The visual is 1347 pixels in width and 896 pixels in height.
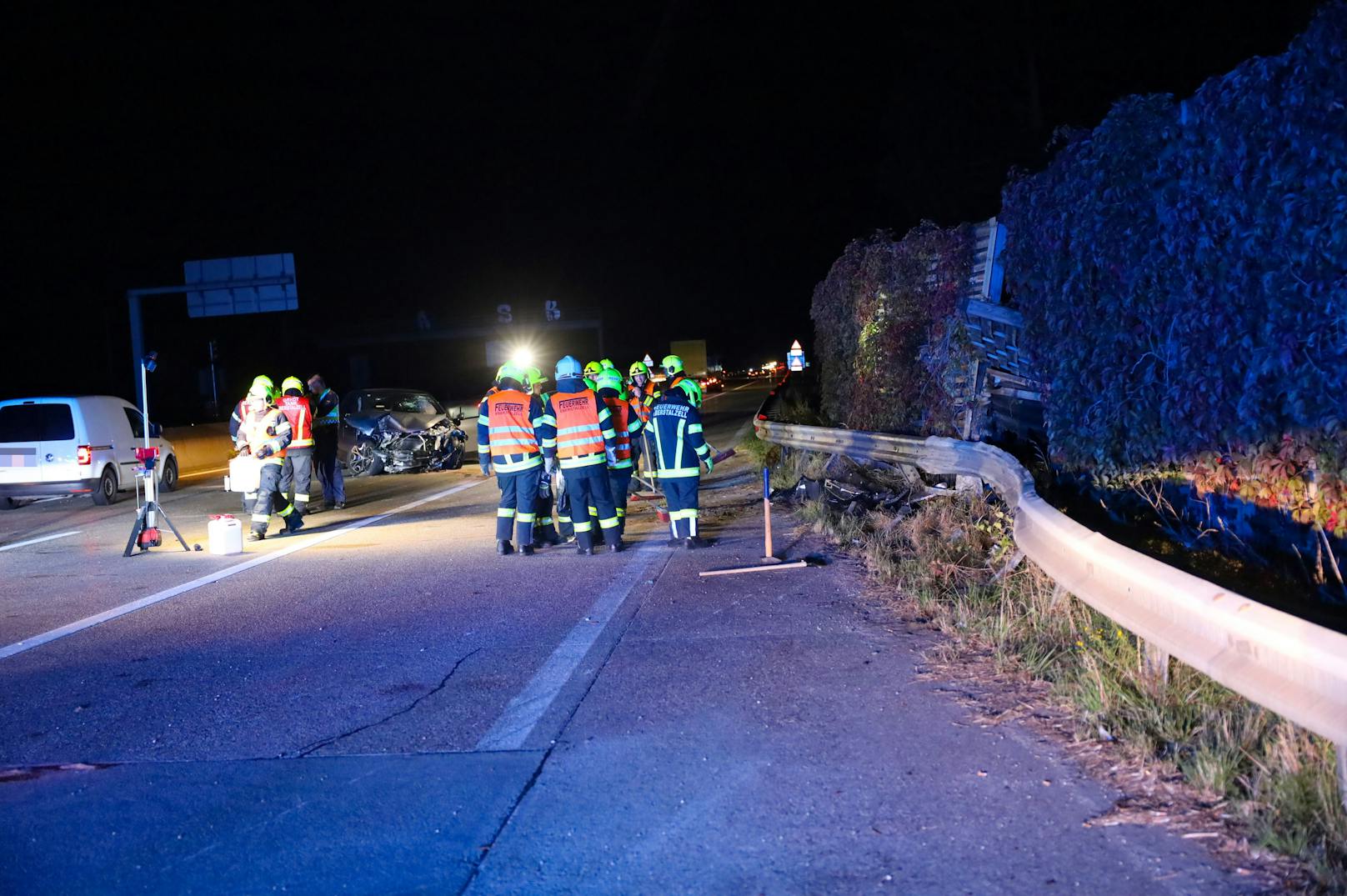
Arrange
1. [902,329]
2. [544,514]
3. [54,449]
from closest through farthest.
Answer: [544,514]
[902,329]
[54,449]

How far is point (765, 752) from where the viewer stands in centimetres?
512

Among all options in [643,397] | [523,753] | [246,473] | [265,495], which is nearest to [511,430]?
[265,495]

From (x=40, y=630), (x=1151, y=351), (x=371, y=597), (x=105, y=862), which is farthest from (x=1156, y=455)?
(x=40, y=630)

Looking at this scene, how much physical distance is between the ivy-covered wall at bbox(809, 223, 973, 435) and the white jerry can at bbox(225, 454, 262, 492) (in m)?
7.52

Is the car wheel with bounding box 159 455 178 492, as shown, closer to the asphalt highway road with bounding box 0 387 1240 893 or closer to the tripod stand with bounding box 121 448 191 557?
the tripod stand with bounding box 121 448 191 557

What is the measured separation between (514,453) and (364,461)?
11248 mm

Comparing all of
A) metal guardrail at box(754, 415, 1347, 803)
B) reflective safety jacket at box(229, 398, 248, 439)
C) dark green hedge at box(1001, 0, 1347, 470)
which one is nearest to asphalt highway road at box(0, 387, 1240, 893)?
metal guardrail at box(754, 415, 1347, 803)

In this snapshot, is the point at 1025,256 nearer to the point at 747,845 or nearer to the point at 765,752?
the point at 765,752

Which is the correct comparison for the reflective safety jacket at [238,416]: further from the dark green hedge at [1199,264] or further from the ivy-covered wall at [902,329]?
the dark green hedge at [1199,264]

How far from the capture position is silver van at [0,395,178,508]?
17.1 meters

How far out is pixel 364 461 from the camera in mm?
21406

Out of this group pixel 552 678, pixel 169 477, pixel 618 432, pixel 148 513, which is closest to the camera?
pixel 552 678

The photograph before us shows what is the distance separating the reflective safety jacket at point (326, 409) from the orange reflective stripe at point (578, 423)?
6.17 m

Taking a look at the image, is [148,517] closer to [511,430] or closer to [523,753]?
[511,430]
